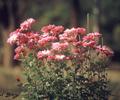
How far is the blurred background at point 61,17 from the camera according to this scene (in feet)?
105

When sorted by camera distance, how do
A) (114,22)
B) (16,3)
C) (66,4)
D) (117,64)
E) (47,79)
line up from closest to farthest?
(47,79) < (16,3) < (117,64) < (114,22) < (66,4)

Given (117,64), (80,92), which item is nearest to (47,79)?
(80,92)

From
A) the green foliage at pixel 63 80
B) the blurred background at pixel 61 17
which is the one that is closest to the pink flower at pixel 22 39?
the green foliage at pixel 63 80

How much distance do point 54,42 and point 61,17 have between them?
134 ft

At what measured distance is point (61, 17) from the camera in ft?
163

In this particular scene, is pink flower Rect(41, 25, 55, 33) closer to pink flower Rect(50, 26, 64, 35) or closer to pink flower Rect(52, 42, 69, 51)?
pink flower Rect(50, 26, 64, 35)

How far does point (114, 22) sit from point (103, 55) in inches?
1523

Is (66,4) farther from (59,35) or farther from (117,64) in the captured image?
(59,35)

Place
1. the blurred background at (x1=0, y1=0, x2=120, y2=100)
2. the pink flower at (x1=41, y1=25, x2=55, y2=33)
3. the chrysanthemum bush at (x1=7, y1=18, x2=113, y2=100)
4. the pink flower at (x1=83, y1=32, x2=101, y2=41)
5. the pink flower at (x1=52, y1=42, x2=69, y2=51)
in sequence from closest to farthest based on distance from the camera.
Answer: the pink flower at (x1=52, y1=42, x2=69, y2=51) → the chrysanthemum bush at (x1=7, y1=18, x2=113, y2=100) → the pink flower at (x1=83, y1=32, x2=101, y2=41) → the pink flower at (x1=41, y1=25, x2=55, y2=33) → the blurred background at (x1=0, y1=0, x2=120, y2=100)

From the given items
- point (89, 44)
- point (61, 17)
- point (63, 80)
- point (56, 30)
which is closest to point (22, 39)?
point (56, 30)

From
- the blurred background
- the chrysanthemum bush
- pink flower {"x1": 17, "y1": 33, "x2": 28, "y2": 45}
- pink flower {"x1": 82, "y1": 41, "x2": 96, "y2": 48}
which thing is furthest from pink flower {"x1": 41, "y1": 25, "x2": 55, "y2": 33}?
the blurred background

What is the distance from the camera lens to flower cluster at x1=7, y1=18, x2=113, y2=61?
28.6 feet

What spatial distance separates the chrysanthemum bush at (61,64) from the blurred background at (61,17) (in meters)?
15.6

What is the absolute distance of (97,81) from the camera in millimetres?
9031
